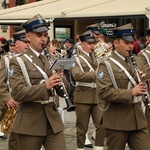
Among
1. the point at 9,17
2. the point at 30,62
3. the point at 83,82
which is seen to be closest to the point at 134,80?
the point at 30,62

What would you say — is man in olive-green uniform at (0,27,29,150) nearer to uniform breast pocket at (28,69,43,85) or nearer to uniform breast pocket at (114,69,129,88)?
uniform breast pocket at (28,69,43,85)

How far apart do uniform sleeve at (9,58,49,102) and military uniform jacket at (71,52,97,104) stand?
2.84m

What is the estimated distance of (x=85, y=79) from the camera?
26.0ft

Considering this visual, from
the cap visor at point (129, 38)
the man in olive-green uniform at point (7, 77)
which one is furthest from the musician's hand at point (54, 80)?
the man in olive-green uniform at point (7, 77)

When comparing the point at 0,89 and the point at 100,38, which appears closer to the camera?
the point at 0,89

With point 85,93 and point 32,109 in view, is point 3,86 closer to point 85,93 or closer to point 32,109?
point 85,93

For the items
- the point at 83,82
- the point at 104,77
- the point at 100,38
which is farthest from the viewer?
the point at 100,38

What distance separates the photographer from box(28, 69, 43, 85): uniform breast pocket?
16.8ft

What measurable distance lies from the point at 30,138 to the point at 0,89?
245cm

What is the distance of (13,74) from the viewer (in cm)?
513

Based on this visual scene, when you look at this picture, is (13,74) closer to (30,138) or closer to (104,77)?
(30,138)

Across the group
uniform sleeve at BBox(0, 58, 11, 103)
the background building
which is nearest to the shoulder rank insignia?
uniform sleeve at BBox(0, 58, 11, 103)

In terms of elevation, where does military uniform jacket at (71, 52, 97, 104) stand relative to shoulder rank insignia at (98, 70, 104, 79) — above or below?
below

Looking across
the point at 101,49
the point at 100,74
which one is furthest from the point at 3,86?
the point at 100,74
